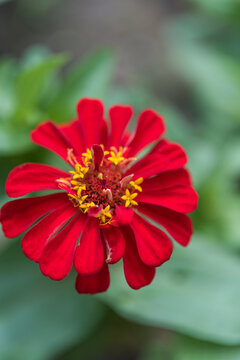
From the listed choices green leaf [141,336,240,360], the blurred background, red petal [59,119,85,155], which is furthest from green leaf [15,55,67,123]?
green leaf [141,336,240,360]

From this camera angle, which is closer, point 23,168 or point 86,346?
point 23,168

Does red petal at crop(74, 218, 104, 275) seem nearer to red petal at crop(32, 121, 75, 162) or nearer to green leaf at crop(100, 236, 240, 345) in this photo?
red petal at crop(32, 121, 75, 162)

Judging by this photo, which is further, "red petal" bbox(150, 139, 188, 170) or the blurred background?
the blurred background

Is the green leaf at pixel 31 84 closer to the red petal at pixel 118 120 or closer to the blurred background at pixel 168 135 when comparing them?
the blurred background at pixel 168 135

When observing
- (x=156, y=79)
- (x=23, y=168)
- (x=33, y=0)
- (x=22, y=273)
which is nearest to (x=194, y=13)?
(x=156, y=79)

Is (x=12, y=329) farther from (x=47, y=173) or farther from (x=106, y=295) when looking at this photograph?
(x=47, y=173)

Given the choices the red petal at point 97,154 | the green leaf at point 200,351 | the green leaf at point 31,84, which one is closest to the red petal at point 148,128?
Result: the red petal at point 97,154
